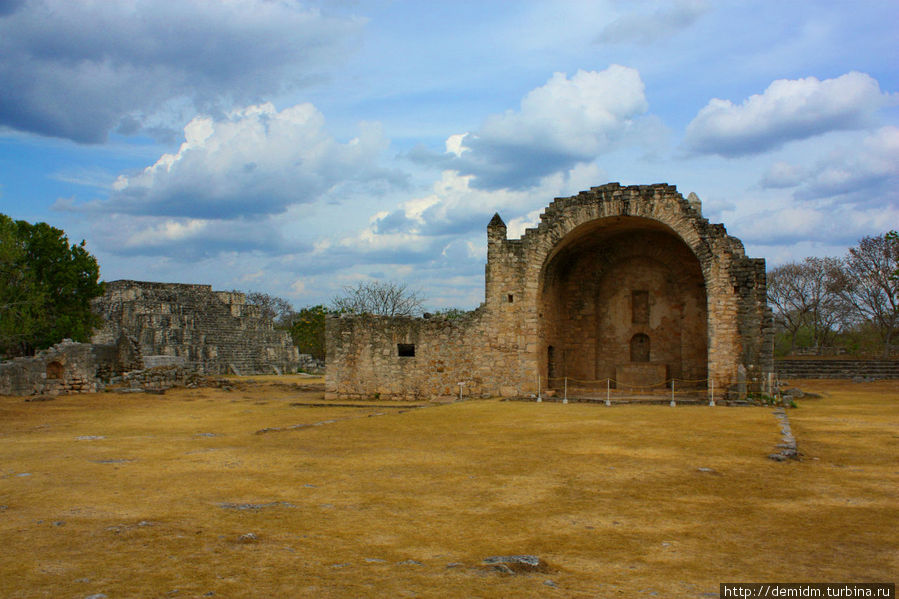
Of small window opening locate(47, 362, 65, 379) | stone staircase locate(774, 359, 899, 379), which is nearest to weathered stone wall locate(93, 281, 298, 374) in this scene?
small window opening locate(47, 362, 65, 379)

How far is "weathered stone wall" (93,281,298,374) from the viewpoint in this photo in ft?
124

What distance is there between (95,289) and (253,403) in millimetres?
20248

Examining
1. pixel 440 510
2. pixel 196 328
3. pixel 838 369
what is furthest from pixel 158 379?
pixel 838 369

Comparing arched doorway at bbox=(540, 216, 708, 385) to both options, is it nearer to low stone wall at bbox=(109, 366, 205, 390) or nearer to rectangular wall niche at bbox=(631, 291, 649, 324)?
rectangular wall niche at bbox=(631, 291, 649, 324)

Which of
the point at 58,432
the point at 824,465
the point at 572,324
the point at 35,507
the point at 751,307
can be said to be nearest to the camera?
the point at 35,507

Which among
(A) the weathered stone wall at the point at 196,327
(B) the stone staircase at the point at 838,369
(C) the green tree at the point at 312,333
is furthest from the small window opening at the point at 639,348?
(C) the green tree at the point at 312,333

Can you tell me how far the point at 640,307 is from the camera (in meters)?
23.6

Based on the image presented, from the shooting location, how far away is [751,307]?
705 inches

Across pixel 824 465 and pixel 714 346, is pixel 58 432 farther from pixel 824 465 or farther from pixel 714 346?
pixel 714 346

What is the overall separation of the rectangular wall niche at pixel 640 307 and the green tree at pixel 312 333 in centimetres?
3316

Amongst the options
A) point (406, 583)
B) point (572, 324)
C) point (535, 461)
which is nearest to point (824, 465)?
point (535, 461)

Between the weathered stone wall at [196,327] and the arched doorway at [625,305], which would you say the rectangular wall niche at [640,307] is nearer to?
the arched doorway at [625,305]

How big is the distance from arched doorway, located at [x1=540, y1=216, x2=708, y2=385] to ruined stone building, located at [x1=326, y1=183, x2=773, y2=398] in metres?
0.04

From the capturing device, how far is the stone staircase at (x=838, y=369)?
3309 cm
